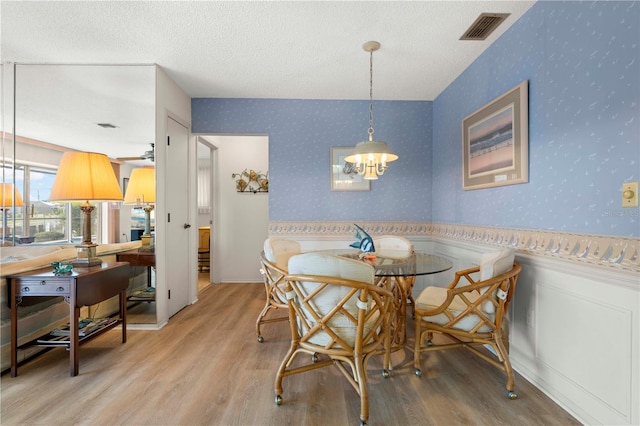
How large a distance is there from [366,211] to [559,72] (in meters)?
2.31

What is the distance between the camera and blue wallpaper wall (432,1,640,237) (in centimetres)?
144

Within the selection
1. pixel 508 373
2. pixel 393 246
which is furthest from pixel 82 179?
pixel 508 373

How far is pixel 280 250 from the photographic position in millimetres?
2723

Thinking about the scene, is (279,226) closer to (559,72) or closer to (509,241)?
(509,241)

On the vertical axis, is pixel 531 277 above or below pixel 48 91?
below

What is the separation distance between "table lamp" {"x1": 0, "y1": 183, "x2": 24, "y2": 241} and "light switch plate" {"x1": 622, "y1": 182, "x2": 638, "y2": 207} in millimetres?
4231

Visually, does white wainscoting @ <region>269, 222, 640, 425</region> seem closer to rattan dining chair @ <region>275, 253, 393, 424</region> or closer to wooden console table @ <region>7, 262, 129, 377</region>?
rattan dining chair @ <region>275, 253, 393, 424</region>

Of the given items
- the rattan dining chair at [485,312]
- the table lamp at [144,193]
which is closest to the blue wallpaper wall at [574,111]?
the rattan dining chair at [485,312]

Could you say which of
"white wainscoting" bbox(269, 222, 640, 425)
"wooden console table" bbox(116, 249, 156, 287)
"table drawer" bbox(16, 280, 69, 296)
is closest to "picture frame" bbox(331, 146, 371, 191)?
"white wainscoting" bbox(269, 222, 640, 425)

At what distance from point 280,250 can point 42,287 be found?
172 centimetres

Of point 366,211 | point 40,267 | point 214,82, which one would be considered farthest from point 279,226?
point 40,267

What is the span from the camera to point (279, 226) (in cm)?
373

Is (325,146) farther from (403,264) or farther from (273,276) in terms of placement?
(403,264)

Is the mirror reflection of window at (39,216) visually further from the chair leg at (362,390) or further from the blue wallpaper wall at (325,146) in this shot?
the chair leg at (362,390)
